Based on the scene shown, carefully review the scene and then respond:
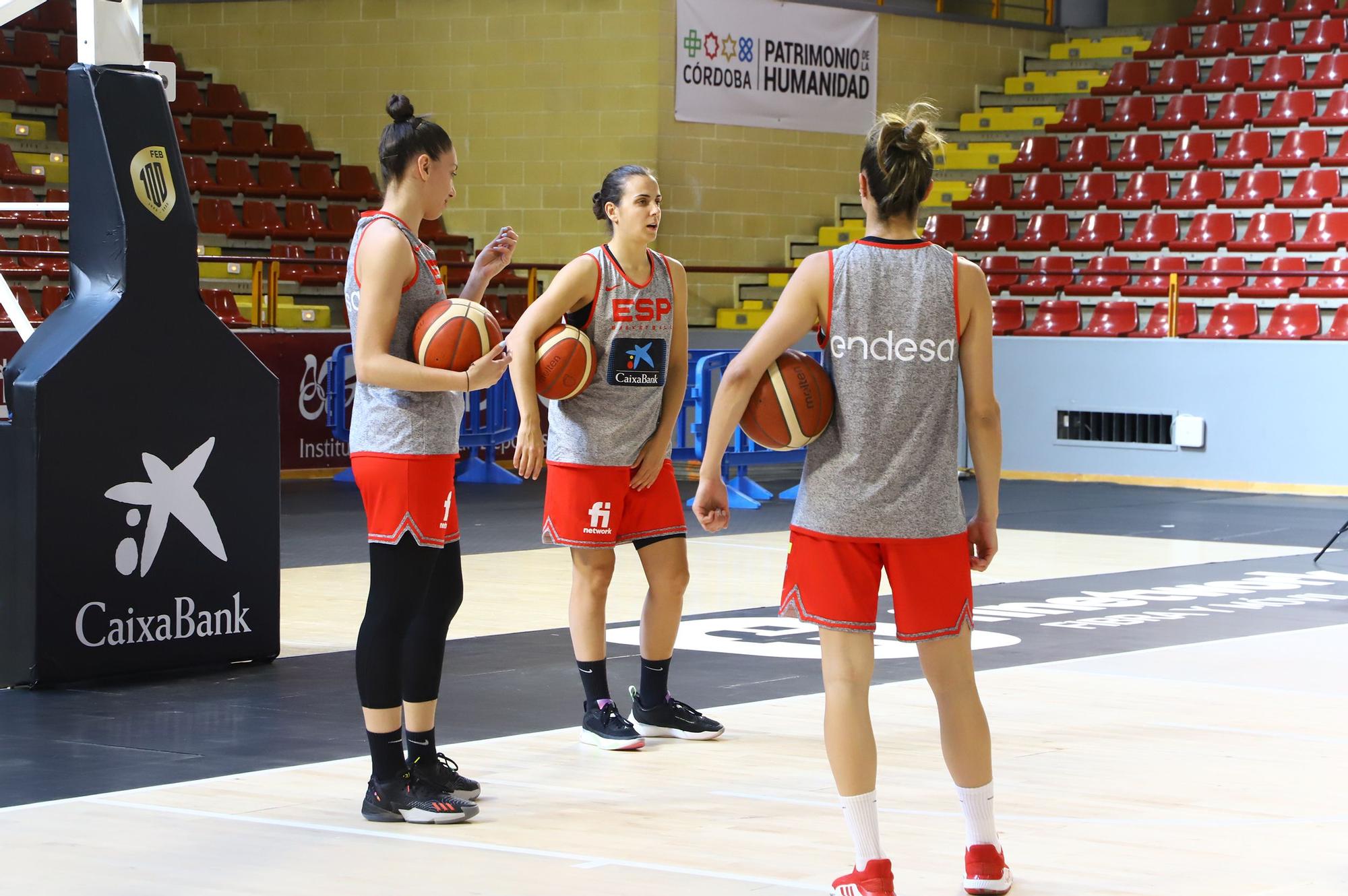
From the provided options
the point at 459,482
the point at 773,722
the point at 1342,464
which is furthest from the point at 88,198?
the point at 1342,464

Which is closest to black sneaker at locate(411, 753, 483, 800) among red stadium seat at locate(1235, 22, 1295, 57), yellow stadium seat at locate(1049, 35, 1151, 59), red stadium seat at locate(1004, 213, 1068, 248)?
red stadium seat at locate(1004, 213, 1068, 248)

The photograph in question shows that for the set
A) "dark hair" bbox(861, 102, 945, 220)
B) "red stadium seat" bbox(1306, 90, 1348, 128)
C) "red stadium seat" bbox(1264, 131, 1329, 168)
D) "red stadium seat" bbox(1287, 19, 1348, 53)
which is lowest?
"dark hair" bbox(861, 102, 945, 220)

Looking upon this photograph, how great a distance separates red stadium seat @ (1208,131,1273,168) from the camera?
19.6m

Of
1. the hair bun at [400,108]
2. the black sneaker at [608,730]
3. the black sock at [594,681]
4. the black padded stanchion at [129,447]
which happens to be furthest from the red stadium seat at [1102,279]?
the hair bun at [400,108]

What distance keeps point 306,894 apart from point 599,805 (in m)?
1.14

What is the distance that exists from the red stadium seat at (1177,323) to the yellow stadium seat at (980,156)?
188 inches

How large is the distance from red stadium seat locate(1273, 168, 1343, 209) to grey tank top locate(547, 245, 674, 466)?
13843 millimetres

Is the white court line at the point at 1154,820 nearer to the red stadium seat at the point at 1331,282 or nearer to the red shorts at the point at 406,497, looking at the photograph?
the red shorts at the point at 406,497

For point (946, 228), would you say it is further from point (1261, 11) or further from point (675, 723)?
point (675, 723)

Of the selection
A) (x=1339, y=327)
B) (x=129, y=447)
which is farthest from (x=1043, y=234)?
(x=129, y=447)

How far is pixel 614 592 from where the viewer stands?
9.93 meters

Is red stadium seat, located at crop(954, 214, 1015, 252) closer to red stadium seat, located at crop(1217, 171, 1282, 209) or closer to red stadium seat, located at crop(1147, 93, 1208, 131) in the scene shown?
red stadium seat, located at crop(1147, 93, 1208, 131)

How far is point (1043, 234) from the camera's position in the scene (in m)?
20.0

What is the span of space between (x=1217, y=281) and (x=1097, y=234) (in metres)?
1.70
